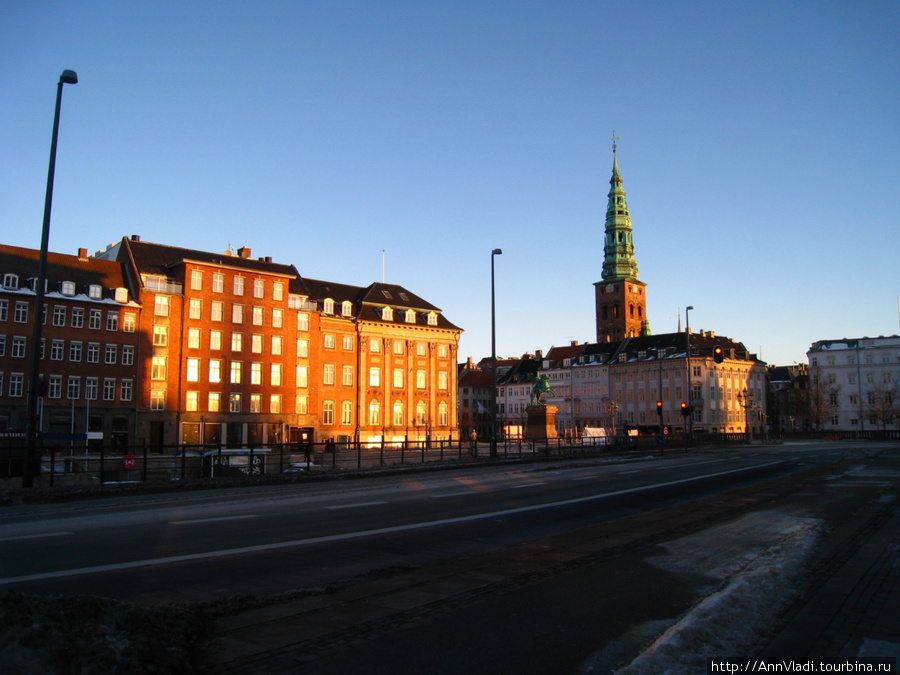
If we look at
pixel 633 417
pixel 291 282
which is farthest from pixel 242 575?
pixel 633 417

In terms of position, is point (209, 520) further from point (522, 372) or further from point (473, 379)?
point (473, 379)

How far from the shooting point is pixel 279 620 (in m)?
6.23

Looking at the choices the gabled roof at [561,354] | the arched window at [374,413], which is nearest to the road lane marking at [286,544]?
the arched window at [374,413]

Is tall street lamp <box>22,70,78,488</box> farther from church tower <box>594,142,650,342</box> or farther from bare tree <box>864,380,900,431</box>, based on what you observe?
church tower <box>594,142,650,342</box>

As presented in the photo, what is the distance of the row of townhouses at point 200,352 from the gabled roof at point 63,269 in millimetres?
113

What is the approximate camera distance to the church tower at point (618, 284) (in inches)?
5827

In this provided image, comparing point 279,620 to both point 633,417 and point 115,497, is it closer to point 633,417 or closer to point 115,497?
point 115,497

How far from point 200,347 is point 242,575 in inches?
2248

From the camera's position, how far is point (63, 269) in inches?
2248

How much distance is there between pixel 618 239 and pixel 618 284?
11.1 meters

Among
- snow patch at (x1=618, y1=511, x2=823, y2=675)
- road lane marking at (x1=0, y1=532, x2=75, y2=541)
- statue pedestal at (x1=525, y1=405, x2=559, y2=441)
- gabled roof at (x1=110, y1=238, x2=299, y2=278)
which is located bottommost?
snow patch at (x1=618, y1=511, x2=823, y2=675)

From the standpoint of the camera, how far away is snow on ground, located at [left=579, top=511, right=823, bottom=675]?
5.32 metres

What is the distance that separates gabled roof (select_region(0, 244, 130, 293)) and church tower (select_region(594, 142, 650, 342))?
10718 centimetres

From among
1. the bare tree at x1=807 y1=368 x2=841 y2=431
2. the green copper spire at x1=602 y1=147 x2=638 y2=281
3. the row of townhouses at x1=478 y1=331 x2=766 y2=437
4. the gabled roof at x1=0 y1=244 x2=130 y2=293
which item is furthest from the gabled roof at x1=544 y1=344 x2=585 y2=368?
the gabled roof at x1=0 y1=244 x2=130 y2=293
